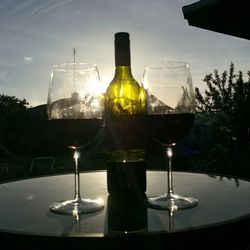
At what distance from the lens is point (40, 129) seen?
17.0 meters

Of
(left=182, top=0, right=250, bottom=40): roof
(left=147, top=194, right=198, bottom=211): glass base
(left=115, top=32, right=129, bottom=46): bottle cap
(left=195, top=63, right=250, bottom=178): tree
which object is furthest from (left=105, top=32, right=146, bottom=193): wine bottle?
(left=195, top=63, right=250, bottom=178): tree

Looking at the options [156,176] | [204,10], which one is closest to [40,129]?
[204,10]

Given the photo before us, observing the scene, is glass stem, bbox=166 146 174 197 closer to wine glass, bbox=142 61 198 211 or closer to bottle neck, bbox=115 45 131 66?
wine glass, bbox=142 61 198 211

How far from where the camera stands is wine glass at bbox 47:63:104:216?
1252 mm

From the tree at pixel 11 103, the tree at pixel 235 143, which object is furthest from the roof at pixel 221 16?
the tree at pixel 11 103

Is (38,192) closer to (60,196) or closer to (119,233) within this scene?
(60,196)

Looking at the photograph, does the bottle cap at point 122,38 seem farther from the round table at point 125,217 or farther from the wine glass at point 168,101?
the round table at point 125,217

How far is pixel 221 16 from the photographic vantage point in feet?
11.2

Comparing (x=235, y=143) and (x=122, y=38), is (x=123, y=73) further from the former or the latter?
(x=235, y=143)

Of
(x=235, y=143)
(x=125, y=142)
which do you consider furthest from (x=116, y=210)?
(x=235, y=143)

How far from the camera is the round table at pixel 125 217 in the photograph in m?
0.84

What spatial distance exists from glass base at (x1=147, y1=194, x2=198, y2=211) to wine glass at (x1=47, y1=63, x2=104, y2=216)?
0.17 meters

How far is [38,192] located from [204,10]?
248cm

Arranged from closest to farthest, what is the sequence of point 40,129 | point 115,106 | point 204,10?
point 115,106 < point 204,10 < point 40,129
